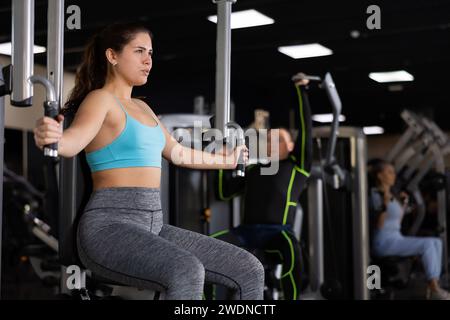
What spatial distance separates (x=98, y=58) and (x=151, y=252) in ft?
1.86

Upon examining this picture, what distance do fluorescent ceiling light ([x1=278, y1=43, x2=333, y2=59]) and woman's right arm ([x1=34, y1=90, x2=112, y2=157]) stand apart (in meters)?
5.45

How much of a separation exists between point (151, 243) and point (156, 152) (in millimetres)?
266

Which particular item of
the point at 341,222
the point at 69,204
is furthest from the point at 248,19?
the point at 69,204

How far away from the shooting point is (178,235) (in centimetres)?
175

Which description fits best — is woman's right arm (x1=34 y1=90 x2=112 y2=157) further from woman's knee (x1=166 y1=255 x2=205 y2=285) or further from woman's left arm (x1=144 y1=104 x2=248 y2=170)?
woman's knee (x1=166 y1=255 x2=205 y2=285)

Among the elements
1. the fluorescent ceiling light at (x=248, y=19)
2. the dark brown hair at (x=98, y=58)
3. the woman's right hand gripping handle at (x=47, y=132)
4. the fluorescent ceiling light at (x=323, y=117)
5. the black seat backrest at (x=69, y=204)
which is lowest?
the black seat backrest at (x=69, y=204)

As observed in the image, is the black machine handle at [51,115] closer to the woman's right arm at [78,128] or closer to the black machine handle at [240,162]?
the woman's right arm at [78,128]

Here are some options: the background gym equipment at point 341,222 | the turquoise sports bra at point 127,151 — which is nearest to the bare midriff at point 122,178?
the turquoise sports bra at point 127,151

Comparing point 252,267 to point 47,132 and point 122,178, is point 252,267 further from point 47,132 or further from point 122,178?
point 47,132

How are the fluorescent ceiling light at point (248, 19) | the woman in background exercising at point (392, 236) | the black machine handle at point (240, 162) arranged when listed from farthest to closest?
the fluorescent ceiling light at point (248, 19) → the woman in background exercising at point (392, 236) → the black machine handle at point (240, 162)

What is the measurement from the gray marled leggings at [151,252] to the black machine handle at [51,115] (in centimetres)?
24

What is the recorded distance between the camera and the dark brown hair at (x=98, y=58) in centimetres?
179

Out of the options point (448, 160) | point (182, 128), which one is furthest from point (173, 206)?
point (448, 160)

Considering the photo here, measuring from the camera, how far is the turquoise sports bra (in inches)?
66.8
